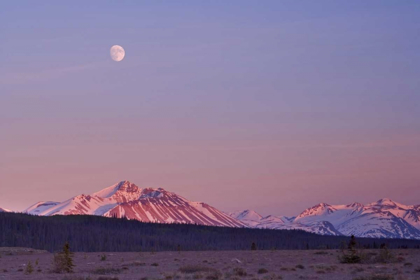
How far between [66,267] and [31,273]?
2700 mm

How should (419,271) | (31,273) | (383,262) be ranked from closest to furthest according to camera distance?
(419,271) → (31,273) → (383,262)

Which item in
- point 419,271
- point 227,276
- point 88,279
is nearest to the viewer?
point 88,279

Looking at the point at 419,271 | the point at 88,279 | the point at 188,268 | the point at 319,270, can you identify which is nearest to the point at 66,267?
the point at 188,268

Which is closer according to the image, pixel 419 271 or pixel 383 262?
pixel 419 271

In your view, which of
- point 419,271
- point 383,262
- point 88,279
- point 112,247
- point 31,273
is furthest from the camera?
point 112,247

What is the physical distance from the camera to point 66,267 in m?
54.2

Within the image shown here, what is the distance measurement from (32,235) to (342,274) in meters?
148

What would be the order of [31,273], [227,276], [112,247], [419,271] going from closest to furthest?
[227,276]
[419,271]
[31,273]
[112,247]

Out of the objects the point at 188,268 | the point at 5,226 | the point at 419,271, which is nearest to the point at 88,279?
the point at 188,268

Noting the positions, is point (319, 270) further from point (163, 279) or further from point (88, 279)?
point (88, 279)

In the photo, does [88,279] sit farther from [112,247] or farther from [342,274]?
[112,247]

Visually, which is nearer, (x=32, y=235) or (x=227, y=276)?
(x=227, y=276)

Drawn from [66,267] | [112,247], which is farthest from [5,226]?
[66,267]

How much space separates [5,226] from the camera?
184500 mm
